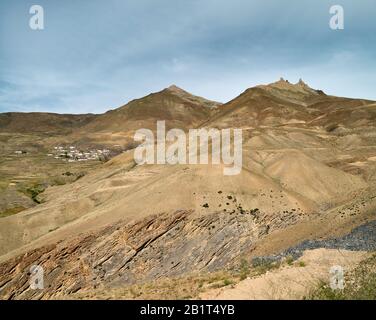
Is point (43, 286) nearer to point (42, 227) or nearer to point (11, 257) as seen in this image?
point (11, 257)

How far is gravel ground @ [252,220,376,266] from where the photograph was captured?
76.5 ft

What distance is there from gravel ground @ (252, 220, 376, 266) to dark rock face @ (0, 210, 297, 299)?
7.58 m

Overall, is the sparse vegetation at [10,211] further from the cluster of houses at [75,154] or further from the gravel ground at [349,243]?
the cluster of houses at [75,154]

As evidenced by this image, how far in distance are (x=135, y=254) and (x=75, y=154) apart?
12353 cm

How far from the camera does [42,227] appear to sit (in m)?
45.6

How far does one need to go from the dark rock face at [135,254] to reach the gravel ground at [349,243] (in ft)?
24.9

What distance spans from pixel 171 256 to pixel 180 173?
40.1 ft

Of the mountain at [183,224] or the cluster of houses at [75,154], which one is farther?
the cluster of houses at [75,154]

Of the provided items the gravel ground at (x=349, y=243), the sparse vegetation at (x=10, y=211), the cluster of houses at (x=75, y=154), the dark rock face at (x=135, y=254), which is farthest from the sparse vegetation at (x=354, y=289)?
the cluster of houses at (x=75, y=154)

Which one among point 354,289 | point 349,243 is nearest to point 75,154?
point 349,243

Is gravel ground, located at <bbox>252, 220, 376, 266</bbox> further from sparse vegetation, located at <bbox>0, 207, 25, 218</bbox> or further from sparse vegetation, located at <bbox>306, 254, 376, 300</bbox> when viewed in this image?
sparse vegetation, located at <bbox>0, 207, 25, 218</bbox>

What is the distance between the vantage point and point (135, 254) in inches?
1340

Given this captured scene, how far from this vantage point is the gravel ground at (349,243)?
76.5 feet

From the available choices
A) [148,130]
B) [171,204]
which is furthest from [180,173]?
[148,130]
